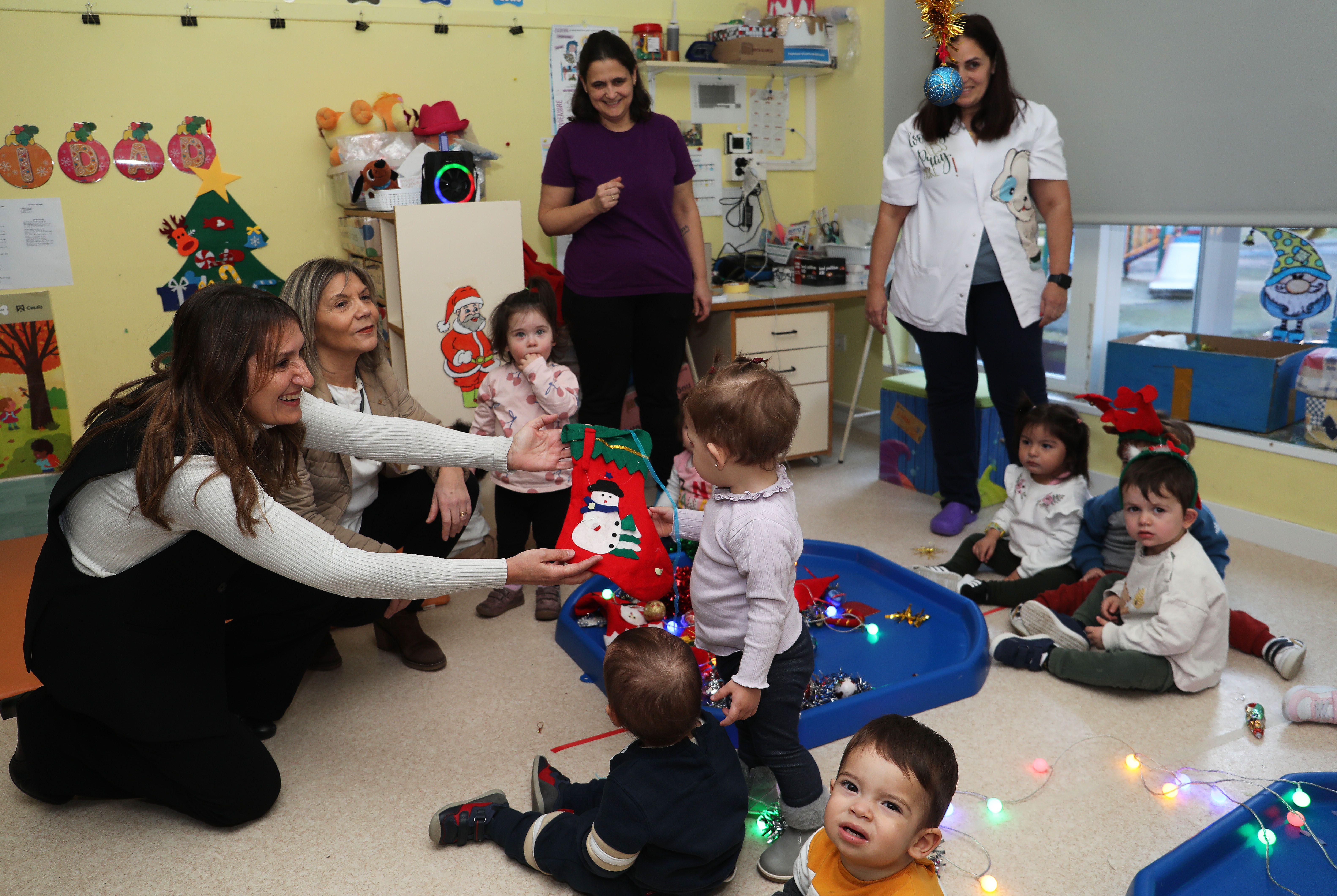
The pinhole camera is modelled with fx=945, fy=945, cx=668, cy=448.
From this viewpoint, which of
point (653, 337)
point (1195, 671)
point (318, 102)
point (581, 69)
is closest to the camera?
point (1195, 671)

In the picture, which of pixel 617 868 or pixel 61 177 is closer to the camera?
pixel 617 868

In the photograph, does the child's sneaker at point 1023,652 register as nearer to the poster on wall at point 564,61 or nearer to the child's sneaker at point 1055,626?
the child's sneaker at point 1055,626

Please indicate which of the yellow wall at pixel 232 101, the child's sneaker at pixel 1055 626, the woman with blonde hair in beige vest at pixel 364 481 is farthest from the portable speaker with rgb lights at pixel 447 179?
the child's sneaker at pixel 1055 626

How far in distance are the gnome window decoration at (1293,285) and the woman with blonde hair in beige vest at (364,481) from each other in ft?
8.83

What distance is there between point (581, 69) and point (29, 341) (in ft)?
7.39

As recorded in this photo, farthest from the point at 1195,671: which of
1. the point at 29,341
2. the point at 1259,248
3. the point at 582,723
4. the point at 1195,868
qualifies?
the point at 29,341

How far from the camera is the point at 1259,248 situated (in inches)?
125

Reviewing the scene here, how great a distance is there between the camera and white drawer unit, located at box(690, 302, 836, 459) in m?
3.78

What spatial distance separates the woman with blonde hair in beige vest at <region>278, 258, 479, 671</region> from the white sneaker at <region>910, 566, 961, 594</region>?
1.36m

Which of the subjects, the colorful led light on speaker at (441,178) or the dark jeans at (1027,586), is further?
the colorful led light on speaker at (441,178)

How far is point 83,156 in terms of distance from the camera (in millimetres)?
3395

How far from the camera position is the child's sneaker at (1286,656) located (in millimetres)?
2223

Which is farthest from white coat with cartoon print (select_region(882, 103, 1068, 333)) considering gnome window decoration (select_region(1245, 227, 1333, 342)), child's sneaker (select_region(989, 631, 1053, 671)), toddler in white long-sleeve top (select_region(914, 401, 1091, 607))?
child's sneaker (select_region(989, 631, 1053, 671))

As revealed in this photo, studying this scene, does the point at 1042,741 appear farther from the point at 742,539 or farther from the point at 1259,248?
the point at 1259,248
